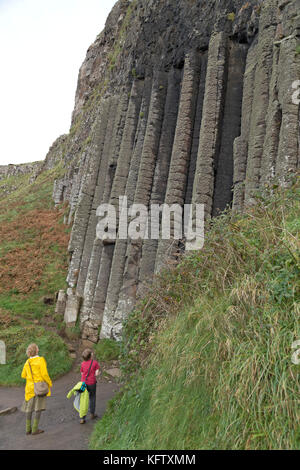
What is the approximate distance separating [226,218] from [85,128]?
30990 millimetres

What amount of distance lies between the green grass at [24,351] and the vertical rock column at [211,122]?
715 cm

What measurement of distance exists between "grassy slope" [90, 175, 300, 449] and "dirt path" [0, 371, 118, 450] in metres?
0.71

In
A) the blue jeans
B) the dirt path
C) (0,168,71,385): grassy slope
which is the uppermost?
(0,168,71,385): grassy slope

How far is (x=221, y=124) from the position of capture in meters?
11.1

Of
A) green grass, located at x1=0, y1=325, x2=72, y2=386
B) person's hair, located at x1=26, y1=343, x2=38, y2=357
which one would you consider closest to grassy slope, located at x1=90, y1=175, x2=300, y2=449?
person's hair, located at x1=26, y1=343, x2=38, y2=357

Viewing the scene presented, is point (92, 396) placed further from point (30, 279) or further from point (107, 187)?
point (30, 279)

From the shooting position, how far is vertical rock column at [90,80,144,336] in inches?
568

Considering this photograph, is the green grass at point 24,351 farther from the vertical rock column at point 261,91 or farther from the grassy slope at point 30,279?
the vertical rock column at point 261,91

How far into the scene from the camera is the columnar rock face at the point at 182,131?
8773mm

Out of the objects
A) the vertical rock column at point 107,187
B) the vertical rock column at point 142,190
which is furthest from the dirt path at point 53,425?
the vertical rock column at point 107,187

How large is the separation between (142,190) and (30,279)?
369 inches

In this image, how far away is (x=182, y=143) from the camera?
39.0 ft

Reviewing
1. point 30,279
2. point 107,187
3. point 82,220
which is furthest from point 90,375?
point 30,279

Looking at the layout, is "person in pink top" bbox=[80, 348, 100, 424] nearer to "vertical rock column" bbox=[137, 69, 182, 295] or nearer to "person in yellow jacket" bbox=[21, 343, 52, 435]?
"person in yellow jacket" bbox=[21, 343, 52, 435]
